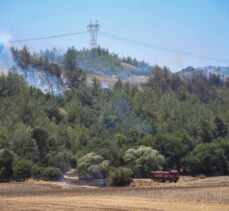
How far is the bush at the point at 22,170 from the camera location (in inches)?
2462

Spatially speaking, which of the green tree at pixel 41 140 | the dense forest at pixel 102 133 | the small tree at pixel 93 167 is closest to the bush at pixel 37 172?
the dense forest at pixel 102 133

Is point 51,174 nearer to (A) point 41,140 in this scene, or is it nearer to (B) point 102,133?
(A) point 41,140

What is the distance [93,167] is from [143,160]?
8039mm

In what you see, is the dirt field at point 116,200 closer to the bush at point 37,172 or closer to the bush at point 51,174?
the bush at point 37,172

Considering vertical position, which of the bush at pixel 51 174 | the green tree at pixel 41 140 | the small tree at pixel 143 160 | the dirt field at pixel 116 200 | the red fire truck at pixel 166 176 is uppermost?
the green tree at pixel 41 140

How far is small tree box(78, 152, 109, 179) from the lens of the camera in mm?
66250

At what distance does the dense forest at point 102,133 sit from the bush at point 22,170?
6 cm

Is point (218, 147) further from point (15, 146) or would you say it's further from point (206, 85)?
point (206, 85)

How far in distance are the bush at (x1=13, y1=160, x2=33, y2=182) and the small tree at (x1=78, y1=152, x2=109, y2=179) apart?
23.6 feet

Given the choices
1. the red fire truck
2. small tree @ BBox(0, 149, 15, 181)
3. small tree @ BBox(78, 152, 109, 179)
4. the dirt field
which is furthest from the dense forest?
the dirt field

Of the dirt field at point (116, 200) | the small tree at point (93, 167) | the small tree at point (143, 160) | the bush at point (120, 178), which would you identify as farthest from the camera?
the small tree at point (143, 160)

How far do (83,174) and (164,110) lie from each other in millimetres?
44037

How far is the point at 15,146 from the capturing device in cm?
7181

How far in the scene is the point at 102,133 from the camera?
93688mm
